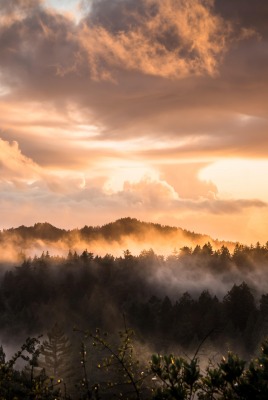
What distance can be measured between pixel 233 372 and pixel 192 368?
1299 millimetres

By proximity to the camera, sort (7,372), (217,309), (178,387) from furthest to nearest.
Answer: (217,309), (7,372), (178,387)

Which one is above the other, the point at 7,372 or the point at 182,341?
the point at 7,372

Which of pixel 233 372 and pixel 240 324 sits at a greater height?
pixel 233 372

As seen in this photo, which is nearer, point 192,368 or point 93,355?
point 192,368

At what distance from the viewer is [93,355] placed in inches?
5374

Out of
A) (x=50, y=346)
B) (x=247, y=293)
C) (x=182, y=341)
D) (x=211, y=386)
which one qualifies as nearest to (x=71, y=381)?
(x=50, y=346)

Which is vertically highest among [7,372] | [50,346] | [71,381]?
[7,372]

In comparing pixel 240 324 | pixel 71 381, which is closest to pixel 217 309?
pixel 240 324

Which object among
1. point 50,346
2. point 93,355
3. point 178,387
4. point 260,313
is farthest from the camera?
point 260,313

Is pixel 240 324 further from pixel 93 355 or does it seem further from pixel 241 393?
pixel 241 393

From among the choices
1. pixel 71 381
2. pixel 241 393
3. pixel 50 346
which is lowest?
pixel 71 381

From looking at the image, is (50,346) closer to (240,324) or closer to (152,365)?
(240,324)

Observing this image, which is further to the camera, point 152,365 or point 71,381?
point 71,381

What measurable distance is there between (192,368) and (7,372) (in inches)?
396
